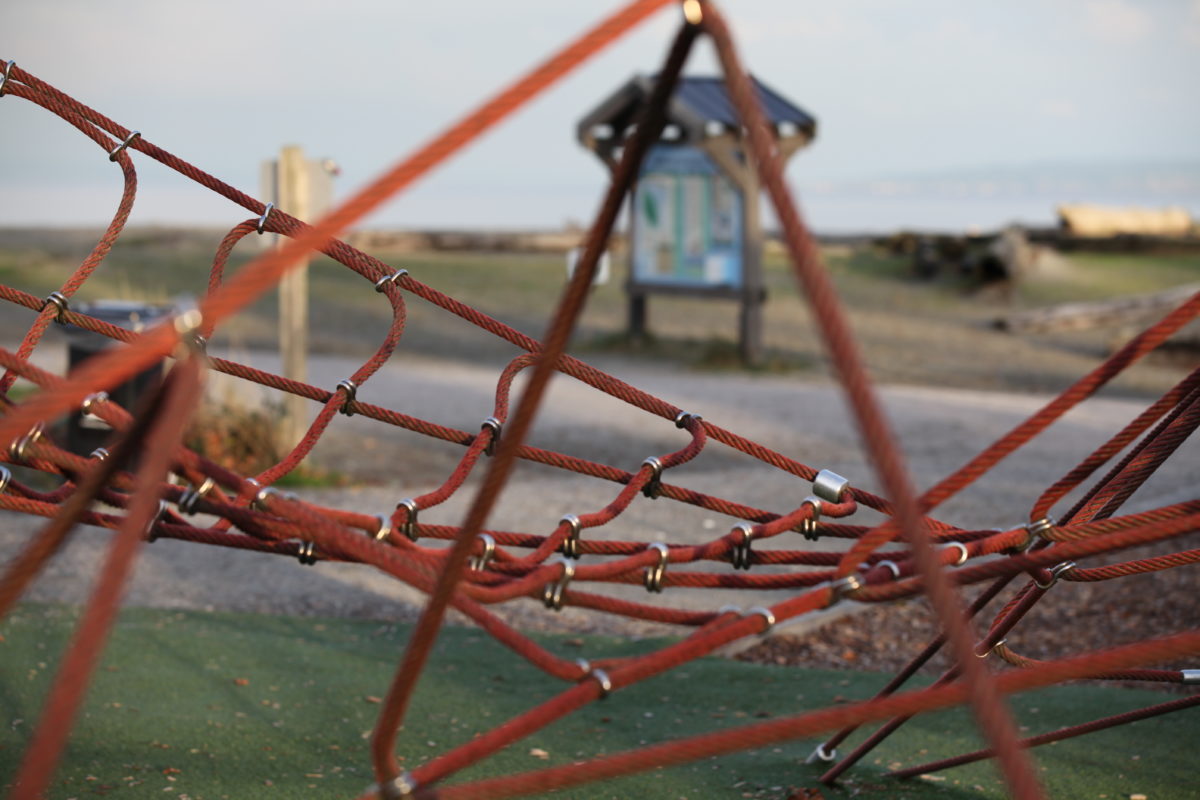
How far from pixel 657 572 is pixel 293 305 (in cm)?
487

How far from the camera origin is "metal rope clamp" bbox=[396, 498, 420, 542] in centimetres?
205

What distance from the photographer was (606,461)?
21.7 ft

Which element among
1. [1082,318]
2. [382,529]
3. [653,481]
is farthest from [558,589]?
[1082,318]

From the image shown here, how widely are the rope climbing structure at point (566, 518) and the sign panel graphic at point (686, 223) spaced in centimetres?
835

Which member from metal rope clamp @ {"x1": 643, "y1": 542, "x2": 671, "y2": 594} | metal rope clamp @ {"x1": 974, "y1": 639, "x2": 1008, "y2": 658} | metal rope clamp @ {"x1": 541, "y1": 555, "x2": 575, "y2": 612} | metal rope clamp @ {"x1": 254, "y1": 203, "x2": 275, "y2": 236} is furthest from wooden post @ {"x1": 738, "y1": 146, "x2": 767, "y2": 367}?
metal rope clamp @ {"x1": 541, "y1": 555, "x2": 575, "y2": 612}

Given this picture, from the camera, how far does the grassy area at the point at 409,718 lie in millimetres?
2588

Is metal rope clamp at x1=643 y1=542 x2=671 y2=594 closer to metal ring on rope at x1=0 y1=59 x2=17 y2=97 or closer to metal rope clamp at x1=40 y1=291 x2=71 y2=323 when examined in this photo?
metal rope clamp at x1=40 y1=291 x2=71 y2=323

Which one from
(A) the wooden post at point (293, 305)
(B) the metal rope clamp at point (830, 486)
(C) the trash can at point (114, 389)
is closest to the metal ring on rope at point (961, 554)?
(B) the metal rope clamp at point (830, 486)

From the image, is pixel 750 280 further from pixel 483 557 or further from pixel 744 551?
pixel 483 557

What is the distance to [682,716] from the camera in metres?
3.19

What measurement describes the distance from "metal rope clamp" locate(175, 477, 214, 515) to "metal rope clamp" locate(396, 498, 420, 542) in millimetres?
470

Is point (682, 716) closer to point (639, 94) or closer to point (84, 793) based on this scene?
point (84, 793)

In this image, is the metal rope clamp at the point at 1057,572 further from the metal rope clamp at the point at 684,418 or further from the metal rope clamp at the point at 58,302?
the metal rope clamp at the point at 58,302

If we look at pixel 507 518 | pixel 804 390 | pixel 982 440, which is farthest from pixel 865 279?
pixel 507 518
